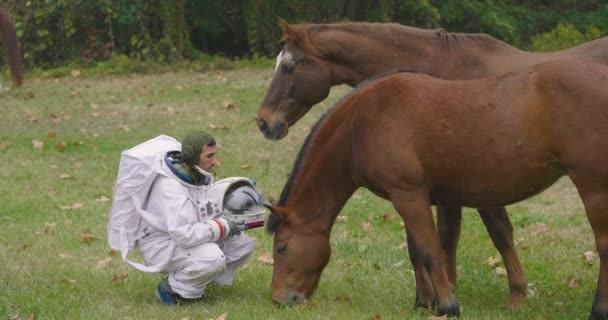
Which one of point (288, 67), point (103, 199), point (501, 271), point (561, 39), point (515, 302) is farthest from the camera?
point (561, 39)

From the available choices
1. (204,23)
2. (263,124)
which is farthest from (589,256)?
(204,23)

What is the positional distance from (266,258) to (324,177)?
197 centimetres

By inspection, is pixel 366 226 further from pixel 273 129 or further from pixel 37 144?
pixel 37 144

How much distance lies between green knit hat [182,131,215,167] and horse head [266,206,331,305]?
62cm

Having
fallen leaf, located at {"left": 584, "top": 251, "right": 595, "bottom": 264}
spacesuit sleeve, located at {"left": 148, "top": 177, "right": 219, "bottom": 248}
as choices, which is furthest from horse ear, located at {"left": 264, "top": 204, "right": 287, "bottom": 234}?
fallen leaf, located at {"left": 584, "top": 251, "right": 595, "bottom": 264}

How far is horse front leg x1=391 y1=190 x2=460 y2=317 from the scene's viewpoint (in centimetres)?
571

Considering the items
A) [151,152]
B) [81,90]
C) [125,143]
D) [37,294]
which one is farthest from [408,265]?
[81,90]

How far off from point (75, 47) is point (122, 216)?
57.4 ft

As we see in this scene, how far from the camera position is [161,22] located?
22688mm

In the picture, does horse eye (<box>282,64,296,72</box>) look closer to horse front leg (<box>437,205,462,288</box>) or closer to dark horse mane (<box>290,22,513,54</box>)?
dark horse mane (<box>290,22,513,54</box>)

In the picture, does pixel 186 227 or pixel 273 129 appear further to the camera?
pixel 273 129

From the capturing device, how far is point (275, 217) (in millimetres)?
6211

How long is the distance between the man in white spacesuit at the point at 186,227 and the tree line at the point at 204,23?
52.8 ft

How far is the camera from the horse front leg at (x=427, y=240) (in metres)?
5.71
